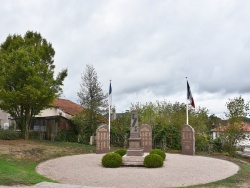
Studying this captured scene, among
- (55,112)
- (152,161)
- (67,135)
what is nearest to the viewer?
(152,161)

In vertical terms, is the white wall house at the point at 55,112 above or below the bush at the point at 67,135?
above

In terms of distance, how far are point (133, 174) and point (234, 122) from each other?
14.8m

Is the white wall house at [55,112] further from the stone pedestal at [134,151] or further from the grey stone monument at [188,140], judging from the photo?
the stone pedestal at [134,151]

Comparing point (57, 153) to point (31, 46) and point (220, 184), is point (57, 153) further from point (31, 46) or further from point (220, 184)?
point (220, 184)

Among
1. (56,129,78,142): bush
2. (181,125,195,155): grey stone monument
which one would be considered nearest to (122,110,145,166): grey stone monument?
(181,125,195,155): grey stone monument

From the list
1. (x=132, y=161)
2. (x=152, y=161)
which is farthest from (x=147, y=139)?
(x=152, y=161)

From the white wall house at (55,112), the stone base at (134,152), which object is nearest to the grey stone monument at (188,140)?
the stone base at (134,152)

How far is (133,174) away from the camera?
45.1ft

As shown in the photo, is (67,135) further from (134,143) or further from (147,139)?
(134,143)

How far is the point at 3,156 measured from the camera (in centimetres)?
1723

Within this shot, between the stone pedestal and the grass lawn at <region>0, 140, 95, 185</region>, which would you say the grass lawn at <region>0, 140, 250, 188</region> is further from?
the stone pedestal

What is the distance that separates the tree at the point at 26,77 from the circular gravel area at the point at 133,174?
9.42 meters

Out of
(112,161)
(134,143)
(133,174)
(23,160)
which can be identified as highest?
(134,143)

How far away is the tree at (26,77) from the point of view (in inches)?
978
